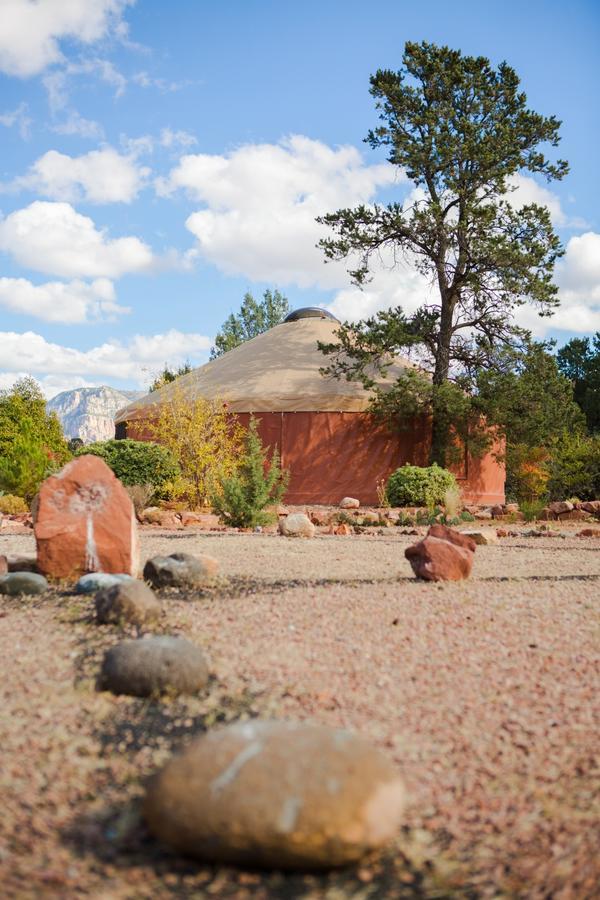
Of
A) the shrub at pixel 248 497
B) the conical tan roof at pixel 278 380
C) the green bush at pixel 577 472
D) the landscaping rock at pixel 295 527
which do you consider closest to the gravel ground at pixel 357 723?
the landscaping rock at pixel 295 527

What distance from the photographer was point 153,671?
10.0ft

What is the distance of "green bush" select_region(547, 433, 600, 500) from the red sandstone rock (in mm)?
11383

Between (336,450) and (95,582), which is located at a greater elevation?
(336,450)

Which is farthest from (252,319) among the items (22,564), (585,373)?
(22,564)

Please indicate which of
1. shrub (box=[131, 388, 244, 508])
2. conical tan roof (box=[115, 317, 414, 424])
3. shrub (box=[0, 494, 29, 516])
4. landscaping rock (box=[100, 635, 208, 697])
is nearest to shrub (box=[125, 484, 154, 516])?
shrub (box=[131, 388, 244, 508])

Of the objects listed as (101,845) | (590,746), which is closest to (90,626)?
(101,845)

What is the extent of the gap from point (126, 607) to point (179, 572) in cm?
117

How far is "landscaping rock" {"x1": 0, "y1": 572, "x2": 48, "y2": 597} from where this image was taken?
4910 millimetres

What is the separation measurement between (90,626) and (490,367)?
13.8 metres

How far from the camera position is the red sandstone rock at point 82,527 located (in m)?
5.25

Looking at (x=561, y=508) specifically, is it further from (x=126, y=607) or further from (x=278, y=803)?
(x=278, y=803)

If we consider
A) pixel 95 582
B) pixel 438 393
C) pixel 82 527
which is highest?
pixel 438 393

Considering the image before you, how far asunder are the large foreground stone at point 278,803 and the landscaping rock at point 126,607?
188cm

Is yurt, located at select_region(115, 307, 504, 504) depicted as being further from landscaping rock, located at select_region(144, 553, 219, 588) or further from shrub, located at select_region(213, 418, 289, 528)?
landscaping rock, located at select_region(144, 553, 219, 588)
